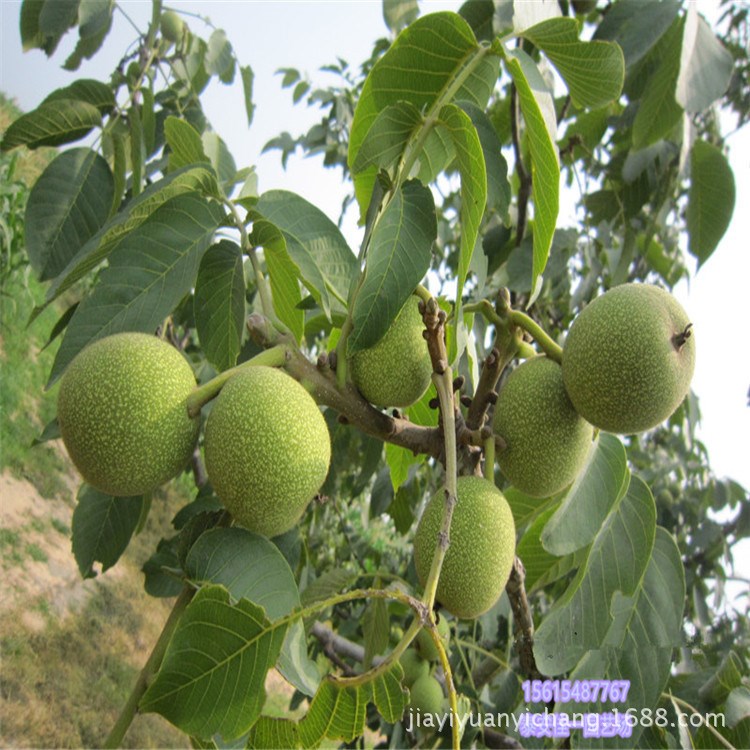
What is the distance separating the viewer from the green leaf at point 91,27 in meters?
1.79

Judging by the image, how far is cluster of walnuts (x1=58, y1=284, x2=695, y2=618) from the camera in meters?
0.84

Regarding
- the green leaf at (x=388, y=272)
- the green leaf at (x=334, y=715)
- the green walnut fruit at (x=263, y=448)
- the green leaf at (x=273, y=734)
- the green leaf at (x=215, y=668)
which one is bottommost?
the green leaf at (x=273, y=734)

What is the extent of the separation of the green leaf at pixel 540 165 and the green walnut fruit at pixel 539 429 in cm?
20

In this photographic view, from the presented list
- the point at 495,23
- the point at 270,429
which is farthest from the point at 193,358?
the point at 270,429

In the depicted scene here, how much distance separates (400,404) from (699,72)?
32.8 inches

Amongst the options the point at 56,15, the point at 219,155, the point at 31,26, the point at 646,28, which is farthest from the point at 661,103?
the point at 31,26

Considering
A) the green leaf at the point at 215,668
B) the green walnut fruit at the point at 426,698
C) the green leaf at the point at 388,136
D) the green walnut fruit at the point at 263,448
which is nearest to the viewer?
the green leaf at the point at 215,668

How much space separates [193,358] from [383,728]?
148cm

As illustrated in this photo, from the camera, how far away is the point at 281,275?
3.37ft

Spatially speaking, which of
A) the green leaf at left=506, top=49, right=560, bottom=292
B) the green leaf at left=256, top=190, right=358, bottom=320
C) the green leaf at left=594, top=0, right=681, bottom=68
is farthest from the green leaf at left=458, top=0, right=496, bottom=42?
the green leaf at left=256, top=190, right=358, bottom=320

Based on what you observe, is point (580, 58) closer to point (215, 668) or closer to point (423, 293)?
point (423, 293)

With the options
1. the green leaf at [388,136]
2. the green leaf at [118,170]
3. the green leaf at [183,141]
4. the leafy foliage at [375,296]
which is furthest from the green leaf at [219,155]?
the green leaf at [388,136]

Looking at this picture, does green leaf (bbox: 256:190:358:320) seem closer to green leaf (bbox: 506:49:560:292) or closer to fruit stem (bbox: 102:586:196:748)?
green leaf (bbox: 506:49:560:292)

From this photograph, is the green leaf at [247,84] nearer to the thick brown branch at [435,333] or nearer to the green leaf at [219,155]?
the green leaf at [219,155]
